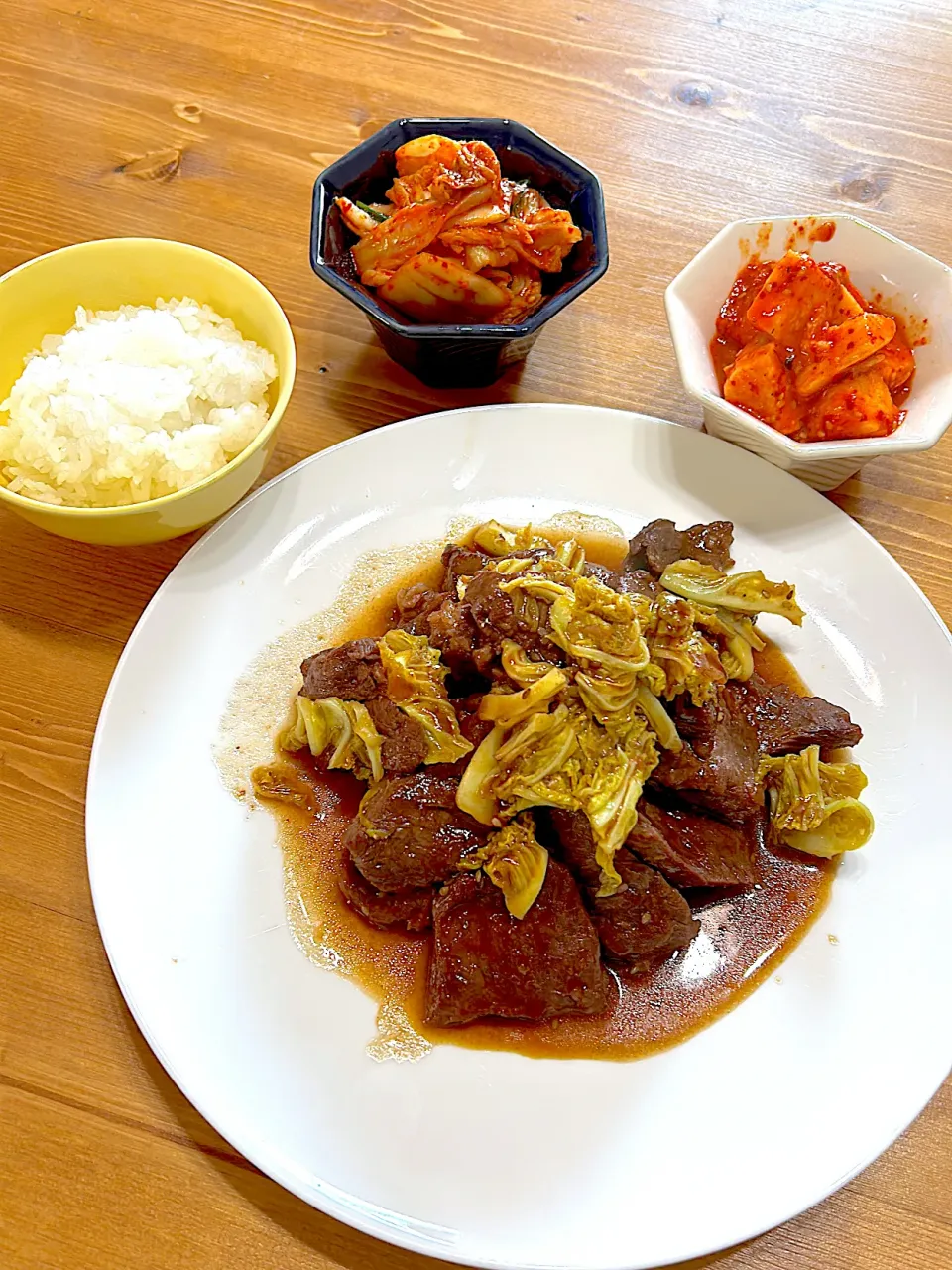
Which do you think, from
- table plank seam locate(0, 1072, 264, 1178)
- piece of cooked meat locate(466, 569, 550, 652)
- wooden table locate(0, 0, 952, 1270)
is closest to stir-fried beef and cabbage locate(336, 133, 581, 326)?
wooden table locate(0, 0, 952, 1270)

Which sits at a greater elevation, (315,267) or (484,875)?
(315,267)

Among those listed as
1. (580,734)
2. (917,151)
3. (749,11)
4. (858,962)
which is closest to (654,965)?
(858,962)

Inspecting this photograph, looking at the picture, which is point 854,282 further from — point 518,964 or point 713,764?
point 518,964

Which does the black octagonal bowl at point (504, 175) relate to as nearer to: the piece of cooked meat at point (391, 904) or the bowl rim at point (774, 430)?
the bowl rim at point (774, 430)

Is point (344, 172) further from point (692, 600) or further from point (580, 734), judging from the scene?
point (580, 734)

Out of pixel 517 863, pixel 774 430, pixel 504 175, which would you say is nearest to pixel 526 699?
pixel 517 863
